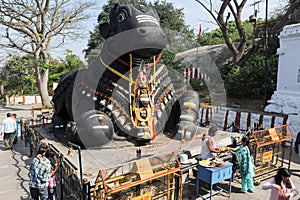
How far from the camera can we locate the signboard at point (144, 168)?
3338 millimetres

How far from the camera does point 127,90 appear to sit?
5160 millimetres

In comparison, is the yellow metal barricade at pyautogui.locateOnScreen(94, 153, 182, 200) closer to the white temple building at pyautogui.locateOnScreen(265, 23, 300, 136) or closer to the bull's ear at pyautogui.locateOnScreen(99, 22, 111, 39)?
the bull's ear at pyautogui.locateOnScreen(99, 22, 111, 39)

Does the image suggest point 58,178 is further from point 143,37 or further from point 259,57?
point 259,57

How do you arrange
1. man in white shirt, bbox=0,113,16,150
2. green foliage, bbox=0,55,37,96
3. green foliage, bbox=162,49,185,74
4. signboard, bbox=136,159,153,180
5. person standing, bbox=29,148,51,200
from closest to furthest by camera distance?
signboard, bbox=136,159,153,180 → person standing, bbox=29,148,51,200 → man in white shirt, bbox=0,113,16,150 → green foliage, bbox=162,49,185,74 → green foliage, bbox=0,55,37,96

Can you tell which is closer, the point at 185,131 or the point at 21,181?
the point at 21,181

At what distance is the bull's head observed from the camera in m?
4.41

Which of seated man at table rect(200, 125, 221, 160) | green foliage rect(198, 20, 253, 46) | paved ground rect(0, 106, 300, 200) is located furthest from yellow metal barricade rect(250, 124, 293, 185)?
green foliage rect(198, 20, 253, 46)

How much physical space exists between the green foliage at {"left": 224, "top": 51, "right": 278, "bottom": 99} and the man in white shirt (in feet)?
38.4

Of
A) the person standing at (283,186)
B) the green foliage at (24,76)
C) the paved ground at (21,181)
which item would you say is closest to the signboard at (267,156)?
the paved ground at (21,181)

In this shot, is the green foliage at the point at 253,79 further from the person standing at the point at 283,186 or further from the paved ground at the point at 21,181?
the person standing at the point at 283,186

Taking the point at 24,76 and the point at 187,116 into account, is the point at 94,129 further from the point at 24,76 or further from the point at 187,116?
the point at 24,76

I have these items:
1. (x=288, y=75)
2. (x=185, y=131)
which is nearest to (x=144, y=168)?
(x=185, y=131)

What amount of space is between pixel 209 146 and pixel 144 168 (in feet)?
4.78

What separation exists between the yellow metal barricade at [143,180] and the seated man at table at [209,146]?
0.81 metres
